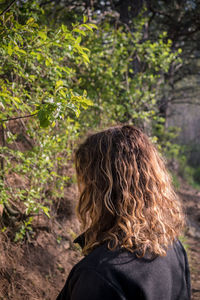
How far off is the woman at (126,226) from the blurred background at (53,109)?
451mm

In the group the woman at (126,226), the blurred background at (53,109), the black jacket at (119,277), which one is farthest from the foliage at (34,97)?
the black jacket at (119,277)

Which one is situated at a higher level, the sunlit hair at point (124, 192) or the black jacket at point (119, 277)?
the sunlit hair at point (124, 192)

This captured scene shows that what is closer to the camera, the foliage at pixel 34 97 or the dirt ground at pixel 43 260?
the foliage at pixel 34 97

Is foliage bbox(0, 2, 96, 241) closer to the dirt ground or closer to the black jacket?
the dirt ground

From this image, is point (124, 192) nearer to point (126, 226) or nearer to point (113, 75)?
point (126, 226)

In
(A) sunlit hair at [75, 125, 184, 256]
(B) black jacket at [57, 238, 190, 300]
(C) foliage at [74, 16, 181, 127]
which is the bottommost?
(B) black jacket at [57, 238, 190, 300]

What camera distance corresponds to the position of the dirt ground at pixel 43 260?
3008 mm

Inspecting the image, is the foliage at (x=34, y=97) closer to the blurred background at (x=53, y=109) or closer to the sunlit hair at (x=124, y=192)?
the blurred background at (x=53, y=109)

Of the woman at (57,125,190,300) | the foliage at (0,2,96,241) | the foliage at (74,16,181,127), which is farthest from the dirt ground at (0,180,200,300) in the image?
the woman at (57,125,190,300)

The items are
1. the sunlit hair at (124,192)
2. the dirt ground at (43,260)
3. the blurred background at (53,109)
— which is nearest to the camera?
the sunlit hair at (124,192)

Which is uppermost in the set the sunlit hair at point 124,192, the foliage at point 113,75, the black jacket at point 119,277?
the foliage at point 113,75

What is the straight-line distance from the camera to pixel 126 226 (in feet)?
3.94

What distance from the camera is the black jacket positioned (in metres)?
0.99

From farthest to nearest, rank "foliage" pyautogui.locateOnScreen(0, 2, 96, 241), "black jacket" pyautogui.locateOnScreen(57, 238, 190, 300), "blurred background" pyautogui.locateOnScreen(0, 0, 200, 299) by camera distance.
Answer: "blurred background" pyautogui.locateOnScreen(0, 0, 200, 299)
"foliage" pyautogui.locateOnScreen(0, 2, 96, 241)
"black jacket" pyautogui.locateOnScreen(57, 238, 190, 300)
